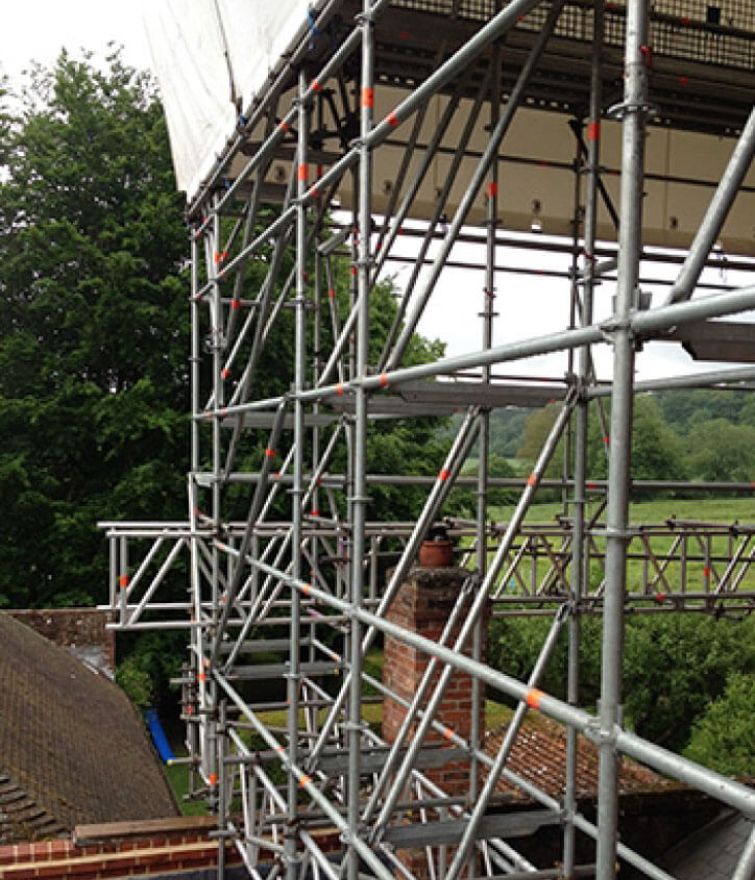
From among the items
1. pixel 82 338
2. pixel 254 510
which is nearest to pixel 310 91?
pixel 254 510

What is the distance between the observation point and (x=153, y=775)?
10375mm

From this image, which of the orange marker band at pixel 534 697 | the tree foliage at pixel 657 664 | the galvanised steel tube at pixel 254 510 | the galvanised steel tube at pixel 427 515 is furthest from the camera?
the tree foliage at pixel 657 664

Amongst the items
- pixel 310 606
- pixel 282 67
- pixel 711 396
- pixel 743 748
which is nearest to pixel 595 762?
pixel 310 606

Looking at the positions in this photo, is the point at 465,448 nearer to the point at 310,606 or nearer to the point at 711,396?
the point at 310,606

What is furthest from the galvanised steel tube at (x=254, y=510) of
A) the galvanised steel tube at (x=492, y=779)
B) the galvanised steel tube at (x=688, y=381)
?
the galvanised steel tube at (x=492, y=779)

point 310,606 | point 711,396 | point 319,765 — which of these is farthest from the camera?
point 711,396

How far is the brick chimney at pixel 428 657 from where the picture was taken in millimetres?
6270

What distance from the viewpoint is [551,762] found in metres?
10.3

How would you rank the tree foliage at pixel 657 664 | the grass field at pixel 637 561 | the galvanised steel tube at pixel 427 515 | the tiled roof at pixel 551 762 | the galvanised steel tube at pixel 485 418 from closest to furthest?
the galvanised steel tube at pixel 427 515 < the galvanised steel tube at pixel 485 418 < the tiled roof at pixel 551 762 < the grass field at pixel 637 561 < the tree foliage at pixel 657 664

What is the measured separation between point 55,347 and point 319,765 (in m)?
14.6

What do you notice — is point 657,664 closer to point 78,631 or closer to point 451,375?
point 78,631

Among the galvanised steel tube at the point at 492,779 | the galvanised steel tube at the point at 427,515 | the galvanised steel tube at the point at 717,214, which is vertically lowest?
the galvanised steel tube at the point at 492,779

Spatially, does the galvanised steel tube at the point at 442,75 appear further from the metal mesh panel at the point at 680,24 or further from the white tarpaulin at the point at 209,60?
the metal mesh panel at the point at 680,24

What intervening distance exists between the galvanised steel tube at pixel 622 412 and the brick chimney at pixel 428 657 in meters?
3.69
